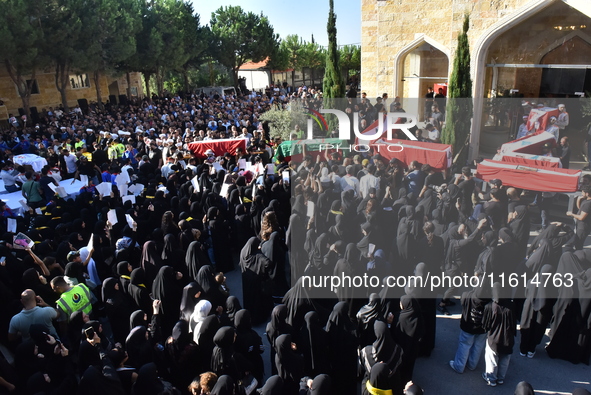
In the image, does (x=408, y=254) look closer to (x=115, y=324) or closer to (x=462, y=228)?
(x=462, y=228)

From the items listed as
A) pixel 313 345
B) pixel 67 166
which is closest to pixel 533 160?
pixel 313 345

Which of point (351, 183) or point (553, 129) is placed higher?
point (553, 129)

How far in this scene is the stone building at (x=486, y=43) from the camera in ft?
39.0

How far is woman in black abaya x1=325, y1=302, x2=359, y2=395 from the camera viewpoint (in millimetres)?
4516

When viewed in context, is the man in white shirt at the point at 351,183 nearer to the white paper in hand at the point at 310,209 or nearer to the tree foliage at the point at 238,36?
the white paper in hand at the point at 310,209

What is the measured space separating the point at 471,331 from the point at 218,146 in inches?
354

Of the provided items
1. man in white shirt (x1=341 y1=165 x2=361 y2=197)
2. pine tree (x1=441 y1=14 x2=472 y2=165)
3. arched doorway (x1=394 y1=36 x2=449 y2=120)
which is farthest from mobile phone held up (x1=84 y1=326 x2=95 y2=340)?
arched doorway (x1=394 y1=36 x2=449 y2=120)

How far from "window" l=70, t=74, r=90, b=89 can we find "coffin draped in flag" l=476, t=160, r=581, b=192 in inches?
1214

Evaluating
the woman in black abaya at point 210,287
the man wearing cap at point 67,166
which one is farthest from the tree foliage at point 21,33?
the woman in black abaya at point 210,287

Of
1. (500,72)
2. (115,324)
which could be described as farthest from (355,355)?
(500,72)

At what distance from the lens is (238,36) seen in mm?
37125

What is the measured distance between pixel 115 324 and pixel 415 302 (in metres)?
3.53

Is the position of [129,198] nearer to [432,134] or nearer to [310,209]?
[310,209]

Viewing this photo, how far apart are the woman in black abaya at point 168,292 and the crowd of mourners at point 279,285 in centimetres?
2
